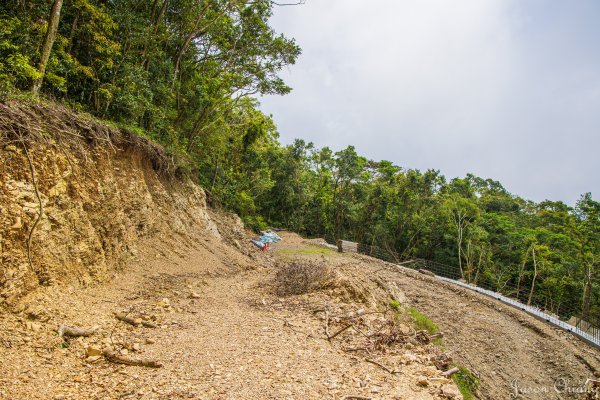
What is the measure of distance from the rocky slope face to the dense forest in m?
0.76

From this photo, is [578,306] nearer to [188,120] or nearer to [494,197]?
[494,197]

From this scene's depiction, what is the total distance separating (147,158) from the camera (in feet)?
31.9

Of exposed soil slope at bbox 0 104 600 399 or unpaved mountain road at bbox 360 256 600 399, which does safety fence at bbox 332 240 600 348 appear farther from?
exposed soil slope at bbox 0 104 600 399

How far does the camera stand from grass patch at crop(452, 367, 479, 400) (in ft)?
24.5

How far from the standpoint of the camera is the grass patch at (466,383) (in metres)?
7.46

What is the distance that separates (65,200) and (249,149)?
18879 mm

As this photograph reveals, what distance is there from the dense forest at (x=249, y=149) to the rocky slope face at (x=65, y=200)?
757mm

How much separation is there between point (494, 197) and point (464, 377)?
3498 cm

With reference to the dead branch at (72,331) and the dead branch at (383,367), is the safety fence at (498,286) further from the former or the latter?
Answer: the dead branch at (72,331)

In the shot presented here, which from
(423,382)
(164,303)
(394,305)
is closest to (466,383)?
(394,305)

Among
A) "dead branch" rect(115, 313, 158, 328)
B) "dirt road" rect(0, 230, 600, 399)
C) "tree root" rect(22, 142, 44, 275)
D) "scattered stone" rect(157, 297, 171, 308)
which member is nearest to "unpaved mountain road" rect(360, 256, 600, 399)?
"dirt road" rect(0, 230, 600, 399)

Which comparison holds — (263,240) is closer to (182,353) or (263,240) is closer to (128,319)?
(128,319)

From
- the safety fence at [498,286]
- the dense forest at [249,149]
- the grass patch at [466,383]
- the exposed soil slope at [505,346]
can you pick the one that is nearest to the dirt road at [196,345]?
→ the exposed soil slope at [505,346]

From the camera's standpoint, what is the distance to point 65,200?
548 centimetres
